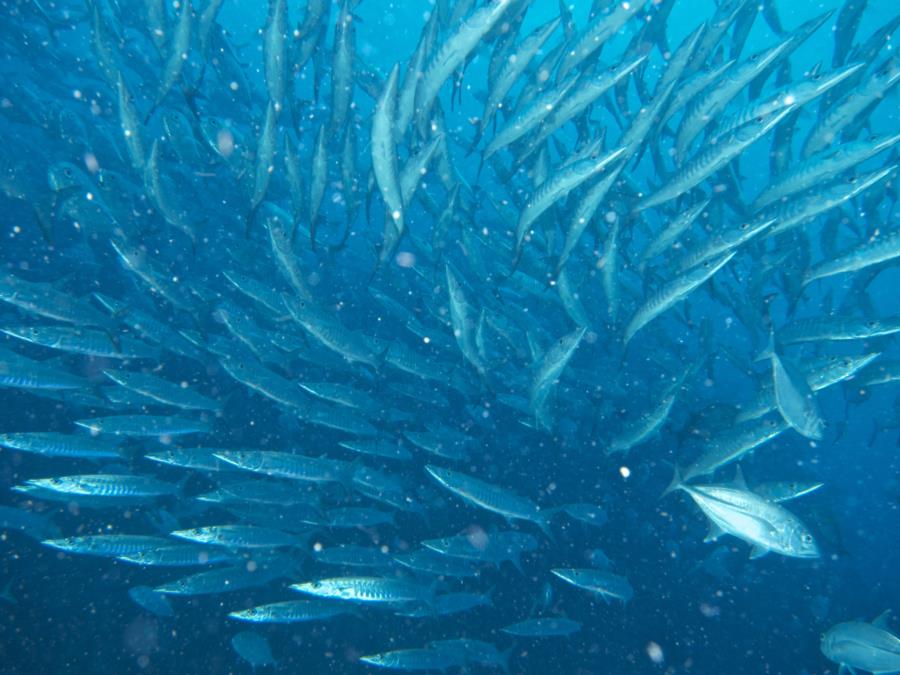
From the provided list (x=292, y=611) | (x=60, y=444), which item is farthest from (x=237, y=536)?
(x=60, y=444)

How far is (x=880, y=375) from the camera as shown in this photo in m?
5.70

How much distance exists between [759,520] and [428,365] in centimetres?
401

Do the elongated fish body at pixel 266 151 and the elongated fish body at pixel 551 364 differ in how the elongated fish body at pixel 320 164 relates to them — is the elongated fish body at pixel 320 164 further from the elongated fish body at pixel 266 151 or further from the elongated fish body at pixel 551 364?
the elongated fish body at pixel 551 364

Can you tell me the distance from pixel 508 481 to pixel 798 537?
13.6 feet

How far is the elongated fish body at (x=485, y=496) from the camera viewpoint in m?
5.33

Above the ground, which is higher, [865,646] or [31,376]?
[31,376]

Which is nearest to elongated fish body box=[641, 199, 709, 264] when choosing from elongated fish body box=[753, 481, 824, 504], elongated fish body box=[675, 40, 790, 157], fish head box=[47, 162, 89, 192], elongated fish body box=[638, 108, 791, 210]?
elongated fish body box=[638, 108, 791, 210]

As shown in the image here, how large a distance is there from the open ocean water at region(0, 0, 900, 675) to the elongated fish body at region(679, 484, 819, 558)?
2cm

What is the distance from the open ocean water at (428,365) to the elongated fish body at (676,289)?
6cm

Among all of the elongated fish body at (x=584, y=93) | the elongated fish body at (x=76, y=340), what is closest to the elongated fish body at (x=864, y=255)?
the elongated fish body at (x=584, y=93)

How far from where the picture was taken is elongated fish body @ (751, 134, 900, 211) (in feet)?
13.1

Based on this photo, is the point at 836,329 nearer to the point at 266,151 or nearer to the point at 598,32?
the point at 598,32

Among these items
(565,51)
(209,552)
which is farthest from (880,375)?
(209,552)

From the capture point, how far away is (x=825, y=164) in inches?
173
